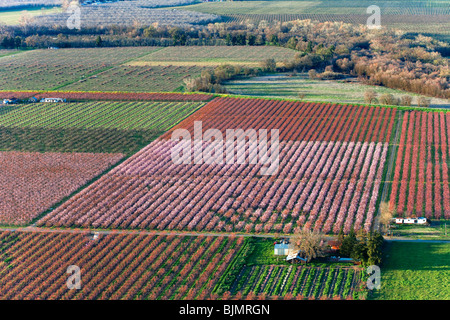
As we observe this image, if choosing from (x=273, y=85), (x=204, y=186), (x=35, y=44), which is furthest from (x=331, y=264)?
(x=35, y=44)

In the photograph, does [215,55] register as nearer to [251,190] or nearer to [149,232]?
[251,190]

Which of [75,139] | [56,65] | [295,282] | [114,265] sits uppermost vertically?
[56,65]

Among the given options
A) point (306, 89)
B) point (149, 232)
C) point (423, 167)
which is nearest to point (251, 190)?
point (149, 232)

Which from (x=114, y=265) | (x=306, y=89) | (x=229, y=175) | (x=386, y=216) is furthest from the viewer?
(x=306, y=89)

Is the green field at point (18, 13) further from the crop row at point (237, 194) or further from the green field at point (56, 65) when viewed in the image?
the crop row at point (237, 194)

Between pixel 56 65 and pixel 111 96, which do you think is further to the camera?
pixel 56 65

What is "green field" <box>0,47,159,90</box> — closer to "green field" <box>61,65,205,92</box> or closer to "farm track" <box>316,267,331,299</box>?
"green field" <box>61,65,205,92</box>

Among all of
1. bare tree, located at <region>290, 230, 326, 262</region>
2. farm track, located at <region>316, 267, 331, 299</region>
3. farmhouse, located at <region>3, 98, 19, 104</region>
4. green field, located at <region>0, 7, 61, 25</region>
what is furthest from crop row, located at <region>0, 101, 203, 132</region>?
green field, located at <region>0, 7, 61, 25</region>

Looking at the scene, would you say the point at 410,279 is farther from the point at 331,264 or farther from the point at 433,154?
the point at 433,154
